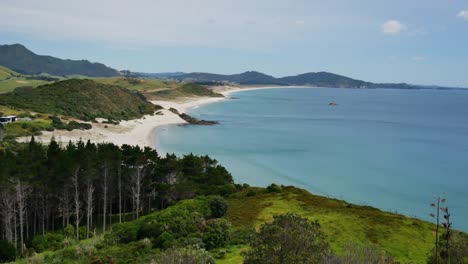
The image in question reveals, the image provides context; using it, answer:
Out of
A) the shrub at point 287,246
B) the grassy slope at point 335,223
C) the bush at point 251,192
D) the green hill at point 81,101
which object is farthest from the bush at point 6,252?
the green hill at point 81,101

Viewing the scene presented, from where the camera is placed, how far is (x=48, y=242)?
37.6 meters

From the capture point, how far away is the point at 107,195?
168 feet

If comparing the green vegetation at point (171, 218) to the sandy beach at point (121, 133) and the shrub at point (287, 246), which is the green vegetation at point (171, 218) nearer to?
the shrub at point (287, 246)

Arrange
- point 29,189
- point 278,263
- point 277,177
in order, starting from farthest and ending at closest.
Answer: point 277,177 → point 29,189 → point 278,263

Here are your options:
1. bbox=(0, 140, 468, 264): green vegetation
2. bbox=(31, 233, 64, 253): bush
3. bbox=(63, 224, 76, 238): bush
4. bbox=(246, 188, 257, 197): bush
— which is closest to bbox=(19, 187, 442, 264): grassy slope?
bbox=(0, 140, 468, 264): green vegetation

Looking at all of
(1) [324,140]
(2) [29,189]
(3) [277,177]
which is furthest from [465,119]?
(2) [29,189]

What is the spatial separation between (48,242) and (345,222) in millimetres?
26853

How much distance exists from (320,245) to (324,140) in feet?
370

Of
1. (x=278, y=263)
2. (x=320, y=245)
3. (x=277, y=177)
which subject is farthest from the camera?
(x=277, y=177)

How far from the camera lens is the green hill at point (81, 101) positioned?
131250mm

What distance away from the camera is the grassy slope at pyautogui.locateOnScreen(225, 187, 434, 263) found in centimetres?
3547

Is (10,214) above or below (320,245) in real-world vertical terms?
below

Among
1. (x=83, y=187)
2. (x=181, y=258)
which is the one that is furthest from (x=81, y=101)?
(x=181, y=258)

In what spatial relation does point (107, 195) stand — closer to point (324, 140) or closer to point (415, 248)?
point (415, 248)
